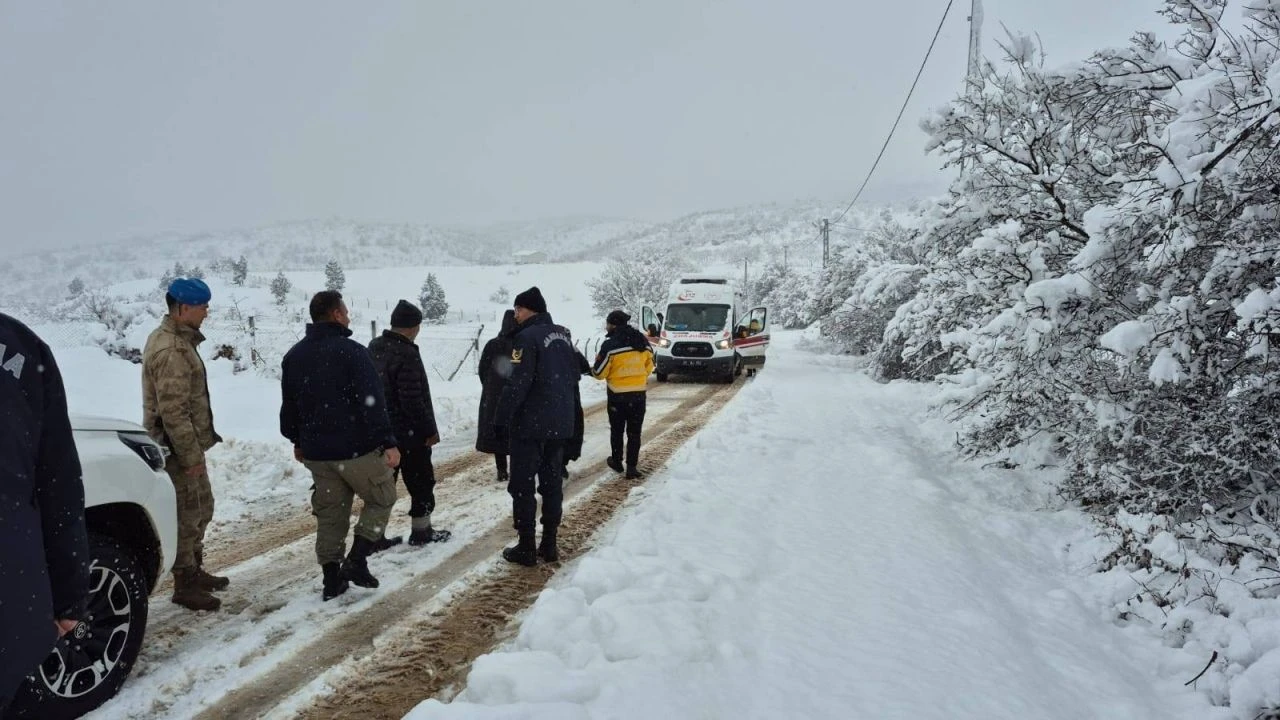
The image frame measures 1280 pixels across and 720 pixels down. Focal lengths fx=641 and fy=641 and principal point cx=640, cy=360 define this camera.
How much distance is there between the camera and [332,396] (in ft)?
13.5

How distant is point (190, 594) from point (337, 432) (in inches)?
55.2

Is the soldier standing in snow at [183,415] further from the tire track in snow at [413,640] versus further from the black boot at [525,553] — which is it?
the black boot at [525,553]

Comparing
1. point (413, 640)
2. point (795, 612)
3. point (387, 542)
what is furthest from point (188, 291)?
point (795, 612)

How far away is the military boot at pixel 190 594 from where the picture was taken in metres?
4.09

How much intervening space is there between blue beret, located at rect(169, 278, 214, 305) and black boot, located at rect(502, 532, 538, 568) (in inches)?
106

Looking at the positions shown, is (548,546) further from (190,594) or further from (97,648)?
(97,648)

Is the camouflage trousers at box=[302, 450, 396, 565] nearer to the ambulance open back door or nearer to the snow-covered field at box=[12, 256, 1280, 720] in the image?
the snow-covered field at box=[12, 256, 1280, 720]

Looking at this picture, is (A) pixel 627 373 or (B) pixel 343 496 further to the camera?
(A) pixel 627 373

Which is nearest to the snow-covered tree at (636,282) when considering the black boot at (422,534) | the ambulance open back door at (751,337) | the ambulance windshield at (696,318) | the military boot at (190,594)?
the ambulance open back door at (751,337)

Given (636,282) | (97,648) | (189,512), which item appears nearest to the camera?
(97,648)

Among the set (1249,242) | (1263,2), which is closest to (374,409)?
(1249,242)

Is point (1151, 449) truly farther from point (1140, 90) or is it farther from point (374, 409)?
point (374, 409)

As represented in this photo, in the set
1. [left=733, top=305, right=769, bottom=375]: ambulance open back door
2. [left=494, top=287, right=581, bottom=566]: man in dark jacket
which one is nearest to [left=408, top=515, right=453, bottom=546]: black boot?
[left=494, top=287, right=581, bottom=566]: man in dark jacket

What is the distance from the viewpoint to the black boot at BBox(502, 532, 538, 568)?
15.9 feet
